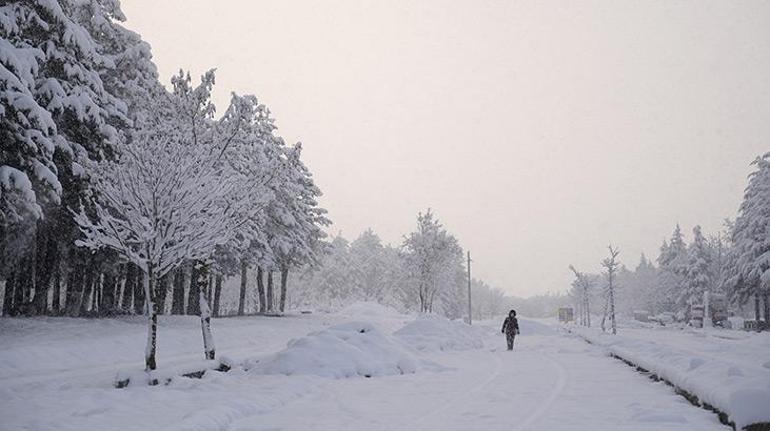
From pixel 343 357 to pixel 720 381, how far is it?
8.91 meters

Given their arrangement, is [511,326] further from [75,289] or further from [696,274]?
[696,274]

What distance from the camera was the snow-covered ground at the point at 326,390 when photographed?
29.9ft

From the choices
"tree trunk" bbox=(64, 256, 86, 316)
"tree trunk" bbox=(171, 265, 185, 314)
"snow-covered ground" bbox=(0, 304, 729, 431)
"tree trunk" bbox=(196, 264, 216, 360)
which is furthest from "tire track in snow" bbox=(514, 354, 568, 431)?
"tree trunk" bbox=(171, 265, 185, 314)

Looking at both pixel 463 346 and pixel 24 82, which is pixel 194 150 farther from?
pixel 463 346

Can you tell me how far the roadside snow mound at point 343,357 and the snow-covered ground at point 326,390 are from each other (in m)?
0.04

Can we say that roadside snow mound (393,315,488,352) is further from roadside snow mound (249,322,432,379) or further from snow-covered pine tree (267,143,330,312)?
snow-covered pine tree (267,143,330,312)

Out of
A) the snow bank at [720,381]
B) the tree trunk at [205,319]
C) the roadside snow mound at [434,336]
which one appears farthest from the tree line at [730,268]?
the tree trunk at [205,319]

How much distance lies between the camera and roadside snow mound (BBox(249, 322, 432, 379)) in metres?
15.3

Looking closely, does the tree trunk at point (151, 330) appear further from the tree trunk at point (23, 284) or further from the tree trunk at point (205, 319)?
the tree trunk at point (23, 284)

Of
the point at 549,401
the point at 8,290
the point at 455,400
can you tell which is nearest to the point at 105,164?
the point at 455,400

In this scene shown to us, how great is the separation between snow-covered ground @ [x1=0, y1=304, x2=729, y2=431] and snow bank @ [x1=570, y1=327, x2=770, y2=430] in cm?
37

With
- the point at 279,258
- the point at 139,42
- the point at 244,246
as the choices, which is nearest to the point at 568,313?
the point at 279,258

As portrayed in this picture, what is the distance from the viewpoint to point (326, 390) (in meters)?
Answer: 13.0

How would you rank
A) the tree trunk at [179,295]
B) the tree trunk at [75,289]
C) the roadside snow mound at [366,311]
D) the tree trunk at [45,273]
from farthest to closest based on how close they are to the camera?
the roadside snow mound at [366,311] < the tree trunk at [179,295] < the tree trunk at [75,289] < the tree trunk at [45,273]
